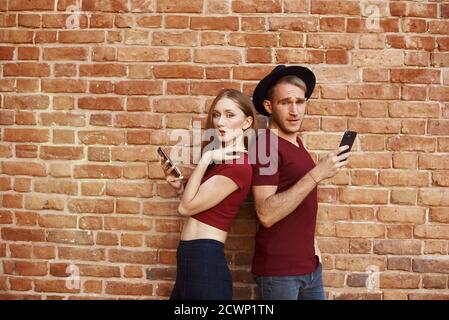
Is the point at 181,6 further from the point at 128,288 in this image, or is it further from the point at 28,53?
the point at 128,288

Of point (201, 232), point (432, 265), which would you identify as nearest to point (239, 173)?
point (201, 232)

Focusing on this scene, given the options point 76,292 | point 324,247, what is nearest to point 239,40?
point 324,247

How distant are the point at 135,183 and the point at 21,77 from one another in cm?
106

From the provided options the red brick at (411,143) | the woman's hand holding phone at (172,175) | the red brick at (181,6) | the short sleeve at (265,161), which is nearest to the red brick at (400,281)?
the red brick at (411,143)

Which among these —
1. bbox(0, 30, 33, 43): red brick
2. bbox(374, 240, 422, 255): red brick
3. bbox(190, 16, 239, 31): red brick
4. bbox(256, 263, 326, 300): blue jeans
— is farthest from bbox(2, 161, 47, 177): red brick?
bbox(374, 240, 422, 255): red brick

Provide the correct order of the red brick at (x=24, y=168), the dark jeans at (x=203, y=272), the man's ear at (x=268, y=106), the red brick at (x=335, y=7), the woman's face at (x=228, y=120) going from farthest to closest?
1. the red brick at (x=24, y=168)
2. the red brick at (x=335, y=7)
3. the man's ear at (x=268, y=106)
4. the woman's face at (x=228, y=120)
5. the dark jeans at (x=203, y=272)

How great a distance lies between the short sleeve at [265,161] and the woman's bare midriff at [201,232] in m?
0.34

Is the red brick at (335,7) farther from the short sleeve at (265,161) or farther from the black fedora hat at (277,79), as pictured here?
the short sleeve at (265,161)

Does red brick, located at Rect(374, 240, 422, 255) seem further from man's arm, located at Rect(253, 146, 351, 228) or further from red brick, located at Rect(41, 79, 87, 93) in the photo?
red brick, located at Rect(41, 79, 87, 93)

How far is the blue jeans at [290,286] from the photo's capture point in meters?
2.41

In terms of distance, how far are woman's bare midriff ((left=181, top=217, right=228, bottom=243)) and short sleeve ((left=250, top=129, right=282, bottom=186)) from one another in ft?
1.11

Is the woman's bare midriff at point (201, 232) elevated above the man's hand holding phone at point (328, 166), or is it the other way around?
the man's hand holding phone at point (328, 166)

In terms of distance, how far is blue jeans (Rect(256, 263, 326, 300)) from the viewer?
94.8 inches

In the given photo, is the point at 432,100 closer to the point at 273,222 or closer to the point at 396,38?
the point at 396,38
